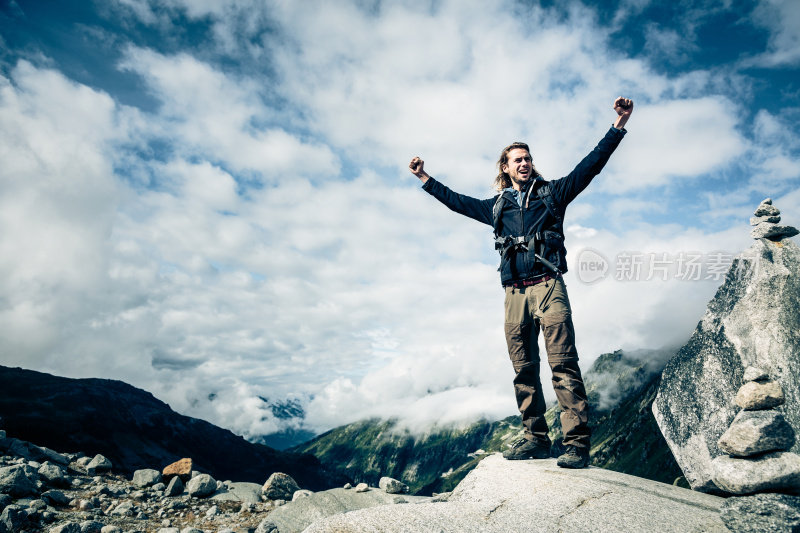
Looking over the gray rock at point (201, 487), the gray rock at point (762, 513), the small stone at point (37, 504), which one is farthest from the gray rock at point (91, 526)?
the gray rock at point (762, 513)

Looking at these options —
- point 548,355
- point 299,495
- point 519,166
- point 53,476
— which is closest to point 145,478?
point 53,476

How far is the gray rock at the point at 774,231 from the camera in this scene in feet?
34.8

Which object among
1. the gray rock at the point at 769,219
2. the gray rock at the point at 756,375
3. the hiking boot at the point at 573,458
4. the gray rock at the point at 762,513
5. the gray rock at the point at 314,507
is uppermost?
the gray rock at the point at 769,219

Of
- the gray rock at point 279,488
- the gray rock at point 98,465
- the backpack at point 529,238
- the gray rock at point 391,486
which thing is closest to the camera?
the backpack at point 529,238

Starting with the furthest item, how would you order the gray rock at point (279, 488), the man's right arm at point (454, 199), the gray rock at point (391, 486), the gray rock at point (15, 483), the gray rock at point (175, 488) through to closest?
the gray rock at point (391, 486) < the gray rock at point (279, 488) < the gray rock at point (175, 488) < the gray rock at point (15, 483) < the man's right arm at point (454, 199)

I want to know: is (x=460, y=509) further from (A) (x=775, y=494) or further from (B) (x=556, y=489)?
(A) (x=775, y=494)

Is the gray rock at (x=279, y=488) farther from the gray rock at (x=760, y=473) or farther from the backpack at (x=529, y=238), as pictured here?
the gray rock at (x=760, y=473)

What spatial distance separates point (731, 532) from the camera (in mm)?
5559

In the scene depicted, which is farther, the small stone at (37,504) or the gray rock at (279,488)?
the gray rock at (279,488)

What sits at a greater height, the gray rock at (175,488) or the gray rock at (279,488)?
the gray rock at (175,488)

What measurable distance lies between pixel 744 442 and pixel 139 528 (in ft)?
49.5

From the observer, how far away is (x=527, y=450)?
26.3 ft

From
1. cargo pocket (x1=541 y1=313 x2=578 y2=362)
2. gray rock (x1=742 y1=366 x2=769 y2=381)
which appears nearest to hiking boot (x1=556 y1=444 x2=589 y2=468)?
cargo pocket (x1=541 y1=313 x2=578 y2=362)

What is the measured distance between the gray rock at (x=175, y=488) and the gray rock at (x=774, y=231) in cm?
2155
